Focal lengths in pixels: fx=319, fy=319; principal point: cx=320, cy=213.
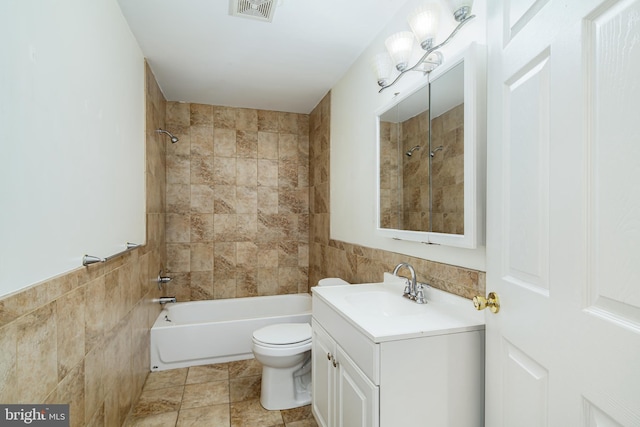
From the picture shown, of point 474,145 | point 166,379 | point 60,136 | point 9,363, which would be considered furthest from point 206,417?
point 474,145

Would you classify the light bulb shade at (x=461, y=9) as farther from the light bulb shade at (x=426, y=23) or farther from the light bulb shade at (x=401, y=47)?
the light bulb shade at (x=401, y=47)

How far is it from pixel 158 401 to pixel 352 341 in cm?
169

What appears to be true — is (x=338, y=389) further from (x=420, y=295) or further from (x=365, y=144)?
(x=365, y=144)

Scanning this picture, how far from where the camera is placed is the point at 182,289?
3.33 m

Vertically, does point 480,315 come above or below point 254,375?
above

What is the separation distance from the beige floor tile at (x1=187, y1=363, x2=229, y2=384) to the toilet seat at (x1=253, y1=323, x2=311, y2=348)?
664mm

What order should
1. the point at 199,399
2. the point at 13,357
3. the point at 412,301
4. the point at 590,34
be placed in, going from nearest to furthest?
1. the point at 590,34
2. the point at 13,357
3. the point at 412,301
4. the point at 199,399

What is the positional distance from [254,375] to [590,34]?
8.99ft

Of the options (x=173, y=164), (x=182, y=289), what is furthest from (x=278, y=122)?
(x=182, y=289)

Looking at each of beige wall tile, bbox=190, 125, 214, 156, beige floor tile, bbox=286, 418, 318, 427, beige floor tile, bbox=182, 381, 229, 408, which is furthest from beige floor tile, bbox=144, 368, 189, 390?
beige wall tile, bbox=190, 125, 214, 156

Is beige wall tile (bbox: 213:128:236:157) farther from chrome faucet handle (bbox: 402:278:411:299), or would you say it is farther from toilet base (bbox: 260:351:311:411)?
chrome faucet handle (bbox: 402:278:411:299)

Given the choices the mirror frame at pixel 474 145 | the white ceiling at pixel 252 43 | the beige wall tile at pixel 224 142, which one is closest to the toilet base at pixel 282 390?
the mirror frame at pixel 474 145

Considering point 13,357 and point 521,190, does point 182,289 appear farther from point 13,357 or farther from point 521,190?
point 521,190

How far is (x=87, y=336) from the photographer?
137 centimetres
